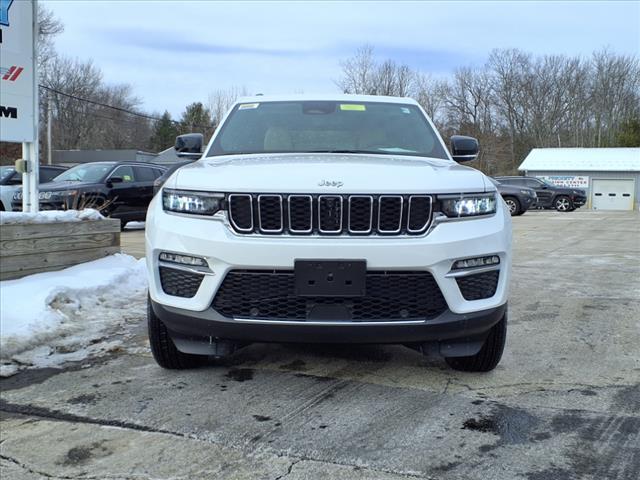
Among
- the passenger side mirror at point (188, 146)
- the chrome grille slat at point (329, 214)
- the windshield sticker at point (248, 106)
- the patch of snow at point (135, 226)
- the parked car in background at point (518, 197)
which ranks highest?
the windshield sticker at point (248, 106)

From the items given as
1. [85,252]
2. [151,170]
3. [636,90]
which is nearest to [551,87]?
[636,90]

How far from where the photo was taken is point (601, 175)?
41062 millimetres

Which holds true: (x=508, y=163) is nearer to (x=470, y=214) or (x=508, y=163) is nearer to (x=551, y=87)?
(x=551, y=87)

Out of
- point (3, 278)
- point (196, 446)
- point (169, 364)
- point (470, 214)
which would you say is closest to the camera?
point (196, 446)

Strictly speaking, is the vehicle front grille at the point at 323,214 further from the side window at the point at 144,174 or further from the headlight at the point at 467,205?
the side window at the point at 144,174

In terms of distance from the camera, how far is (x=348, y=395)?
3482 millimetres

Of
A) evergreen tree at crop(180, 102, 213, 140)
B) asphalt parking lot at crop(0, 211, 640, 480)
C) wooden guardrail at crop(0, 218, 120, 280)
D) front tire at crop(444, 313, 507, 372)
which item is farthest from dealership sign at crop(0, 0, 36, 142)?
evergreen tree at crop(180, 102, 213, 140)

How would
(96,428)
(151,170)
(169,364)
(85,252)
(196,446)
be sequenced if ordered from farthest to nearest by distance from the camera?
(151,170), (85,252), (169,364), (96,428), (196,446)

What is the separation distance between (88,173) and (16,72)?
7.14 metres

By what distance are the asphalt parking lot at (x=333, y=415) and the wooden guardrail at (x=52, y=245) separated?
1.54 m

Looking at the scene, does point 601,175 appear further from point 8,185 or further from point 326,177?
point 326,177

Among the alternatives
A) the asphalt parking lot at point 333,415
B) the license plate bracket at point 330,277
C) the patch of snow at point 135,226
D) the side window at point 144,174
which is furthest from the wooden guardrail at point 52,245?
the patch of snow at point 135,226

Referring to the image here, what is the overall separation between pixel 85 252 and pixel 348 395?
13.0 feet

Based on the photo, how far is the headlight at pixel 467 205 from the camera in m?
3.24
